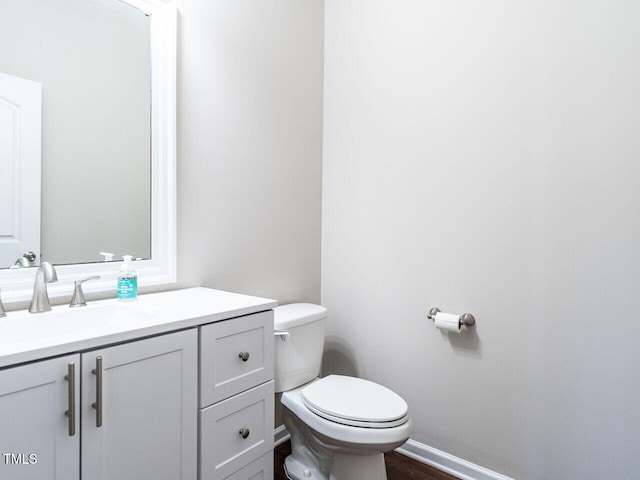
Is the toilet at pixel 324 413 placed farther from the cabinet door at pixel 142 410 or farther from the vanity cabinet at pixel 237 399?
the cabinet door at pixel 142 410

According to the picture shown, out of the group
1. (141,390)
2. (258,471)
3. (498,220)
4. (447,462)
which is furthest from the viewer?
(447,462)

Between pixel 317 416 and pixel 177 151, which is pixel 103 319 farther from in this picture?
pixel 317 416

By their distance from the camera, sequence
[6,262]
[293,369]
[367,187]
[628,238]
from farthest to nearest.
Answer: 1. [367,187]
2. [293,369]
3. [628,238]
4. [6,262]

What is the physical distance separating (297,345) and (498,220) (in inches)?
40.6

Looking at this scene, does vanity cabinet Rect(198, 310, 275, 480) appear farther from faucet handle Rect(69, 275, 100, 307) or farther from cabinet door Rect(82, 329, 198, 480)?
Result: faucet handle Rect(69, 275, 100, 307)

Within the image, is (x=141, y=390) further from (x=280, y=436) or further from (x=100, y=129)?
(x=280, y=436)

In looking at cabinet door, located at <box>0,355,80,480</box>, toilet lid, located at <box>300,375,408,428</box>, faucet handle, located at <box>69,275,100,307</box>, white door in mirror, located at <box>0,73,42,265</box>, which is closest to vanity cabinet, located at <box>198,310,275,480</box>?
toilet lid, located at <box>300,375,408,428</box>

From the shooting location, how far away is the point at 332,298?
2232 mm

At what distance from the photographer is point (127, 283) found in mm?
1314

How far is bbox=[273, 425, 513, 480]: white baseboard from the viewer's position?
1660 mm

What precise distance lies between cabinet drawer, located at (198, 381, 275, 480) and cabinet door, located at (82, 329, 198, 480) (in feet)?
0.14

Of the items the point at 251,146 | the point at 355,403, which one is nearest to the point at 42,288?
the point at 251,146

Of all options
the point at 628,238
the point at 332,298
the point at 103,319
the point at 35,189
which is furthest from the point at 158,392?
the point at 628,238

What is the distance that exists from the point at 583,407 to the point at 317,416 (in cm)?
102
